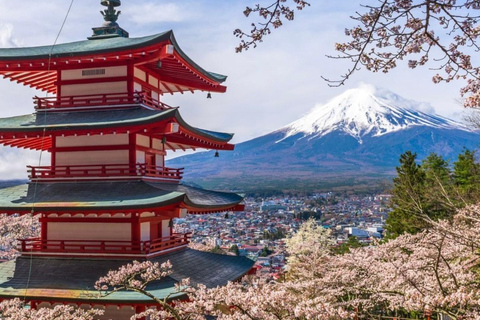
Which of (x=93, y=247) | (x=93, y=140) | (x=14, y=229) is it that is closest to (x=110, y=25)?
(x=93, y=140)

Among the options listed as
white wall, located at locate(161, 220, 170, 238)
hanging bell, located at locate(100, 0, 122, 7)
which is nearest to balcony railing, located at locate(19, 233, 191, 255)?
white wall, located at locate(161, 220, 170, 238)

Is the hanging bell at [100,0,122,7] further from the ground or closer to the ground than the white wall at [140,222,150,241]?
further from the ground

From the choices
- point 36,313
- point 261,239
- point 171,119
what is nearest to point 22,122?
point 171,119

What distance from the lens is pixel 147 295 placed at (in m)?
8.30

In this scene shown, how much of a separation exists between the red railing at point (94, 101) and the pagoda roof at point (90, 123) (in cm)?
18

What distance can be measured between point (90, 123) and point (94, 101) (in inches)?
50.5

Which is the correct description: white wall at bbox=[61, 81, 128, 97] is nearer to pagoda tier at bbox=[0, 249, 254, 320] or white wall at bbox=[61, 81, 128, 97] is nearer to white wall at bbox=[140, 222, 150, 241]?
white wall at bbox=[140, 222, 150, 241]

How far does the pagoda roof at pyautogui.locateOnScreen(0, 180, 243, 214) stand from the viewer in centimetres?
970

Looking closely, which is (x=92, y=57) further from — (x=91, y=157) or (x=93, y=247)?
(x=93, y=247)

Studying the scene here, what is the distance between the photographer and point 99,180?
1112 centimetres

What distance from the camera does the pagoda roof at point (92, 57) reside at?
423 inches

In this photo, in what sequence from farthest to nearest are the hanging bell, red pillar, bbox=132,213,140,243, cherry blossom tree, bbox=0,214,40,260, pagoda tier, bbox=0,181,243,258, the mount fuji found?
the mount fuji < cherry blossom tree, bbox=0,214,40,260 < the hanging bell < red pillar, bbox=132,213,140,243 < pagoda tier, bbox=0,181,243,258

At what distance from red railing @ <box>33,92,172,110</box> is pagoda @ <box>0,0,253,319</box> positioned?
0.10 feet

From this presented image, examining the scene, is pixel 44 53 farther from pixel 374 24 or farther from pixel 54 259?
pixel 374 24
